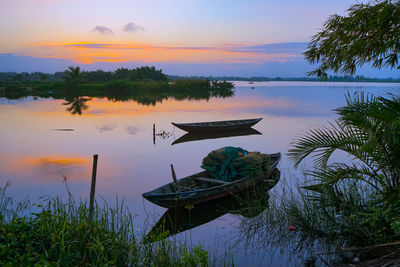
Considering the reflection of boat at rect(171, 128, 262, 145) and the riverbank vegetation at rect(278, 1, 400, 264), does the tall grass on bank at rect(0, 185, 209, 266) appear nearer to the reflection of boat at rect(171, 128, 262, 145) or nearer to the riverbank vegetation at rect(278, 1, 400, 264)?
the riverbank vegetation at rect(278, 1, 400, 264)

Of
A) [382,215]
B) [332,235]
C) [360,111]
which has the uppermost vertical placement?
[360,111]

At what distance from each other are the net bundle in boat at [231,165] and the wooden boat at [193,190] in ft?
0.83

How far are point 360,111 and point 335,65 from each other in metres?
1.92

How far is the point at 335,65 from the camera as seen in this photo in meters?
7.83

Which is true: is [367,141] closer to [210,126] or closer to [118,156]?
[118,156]

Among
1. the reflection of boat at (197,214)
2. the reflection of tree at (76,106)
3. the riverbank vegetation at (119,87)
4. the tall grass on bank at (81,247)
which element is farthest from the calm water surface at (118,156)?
the riverbank vegetation at (119,87)

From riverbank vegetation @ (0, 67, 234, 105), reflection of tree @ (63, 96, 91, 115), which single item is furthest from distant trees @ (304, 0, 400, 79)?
riverbank vegetation @ (0, 67, 234, 105)

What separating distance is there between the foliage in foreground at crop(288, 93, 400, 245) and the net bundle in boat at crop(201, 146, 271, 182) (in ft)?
12.9

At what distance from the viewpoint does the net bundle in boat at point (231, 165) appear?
11164mm

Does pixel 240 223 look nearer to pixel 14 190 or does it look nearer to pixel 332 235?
pixel 332 235

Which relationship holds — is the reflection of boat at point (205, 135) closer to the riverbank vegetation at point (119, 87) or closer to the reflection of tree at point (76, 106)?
the reflection of tree at point (76, 106)

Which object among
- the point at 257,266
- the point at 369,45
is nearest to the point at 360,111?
the point at 369,45

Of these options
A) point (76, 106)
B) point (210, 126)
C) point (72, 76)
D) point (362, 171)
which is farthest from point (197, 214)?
point (72, 76)

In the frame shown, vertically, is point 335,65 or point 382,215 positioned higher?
point 335,65
